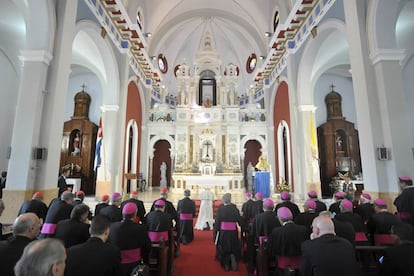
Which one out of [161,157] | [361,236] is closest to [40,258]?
[361,236]

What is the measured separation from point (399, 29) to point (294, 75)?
3.67m

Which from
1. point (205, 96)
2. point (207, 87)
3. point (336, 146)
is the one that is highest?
point (207, 87)

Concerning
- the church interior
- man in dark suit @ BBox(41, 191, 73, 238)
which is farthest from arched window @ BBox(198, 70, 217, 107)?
man in dark suit @ BBox(41, 191, 73, 238)

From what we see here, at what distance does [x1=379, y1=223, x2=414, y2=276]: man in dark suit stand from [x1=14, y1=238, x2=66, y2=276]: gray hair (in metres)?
2.31

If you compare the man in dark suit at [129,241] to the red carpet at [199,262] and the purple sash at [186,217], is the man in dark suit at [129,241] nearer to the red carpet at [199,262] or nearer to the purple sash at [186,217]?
the red carpet at [199,262]

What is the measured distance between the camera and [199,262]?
4.27 m

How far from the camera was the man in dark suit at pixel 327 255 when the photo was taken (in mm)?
1856

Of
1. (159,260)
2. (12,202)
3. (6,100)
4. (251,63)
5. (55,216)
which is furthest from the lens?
(251,63)

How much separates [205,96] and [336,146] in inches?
341

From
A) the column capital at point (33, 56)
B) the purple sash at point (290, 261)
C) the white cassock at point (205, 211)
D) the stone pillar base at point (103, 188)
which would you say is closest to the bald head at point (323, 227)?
the purple sash at point (290, 261)

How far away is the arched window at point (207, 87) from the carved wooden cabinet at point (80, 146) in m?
7.10

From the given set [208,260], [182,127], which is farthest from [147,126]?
[208,260]

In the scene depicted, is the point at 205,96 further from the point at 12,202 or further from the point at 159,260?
the point at 159,260

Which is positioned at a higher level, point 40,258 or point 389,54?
point 389,54
